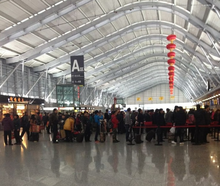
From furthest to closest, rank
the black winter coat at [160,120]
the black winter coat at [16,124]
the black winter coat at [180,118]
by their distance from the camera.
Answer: the black winter coat at [16,124]
the black winter coat at [160,120]
the black winter coat at [180,118]

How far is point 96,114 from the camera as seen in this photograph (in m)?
13.8

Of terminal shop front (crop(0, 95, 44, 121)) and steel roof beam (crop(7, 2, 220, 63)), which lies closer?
steel roof beam (crop(7, 2, 220, 63))

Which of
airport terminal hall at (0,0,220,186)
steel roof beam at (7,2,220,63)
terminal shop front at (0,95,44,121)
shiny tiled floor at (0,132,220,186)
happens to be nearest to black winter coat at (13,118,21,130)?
airport terminal hall at (0,0,220,186)

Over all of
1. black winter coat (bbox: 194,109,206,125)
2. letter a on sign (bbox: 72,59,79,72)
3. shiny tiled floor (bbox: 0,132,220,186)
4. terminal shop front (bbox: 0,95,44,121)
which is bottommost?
shiny tiled floor (bbox: 0,132,220,186)

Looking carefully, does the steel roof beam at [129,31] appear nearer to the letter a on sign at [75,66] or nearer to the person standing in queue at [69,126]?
the letter a on sign at [75,66]

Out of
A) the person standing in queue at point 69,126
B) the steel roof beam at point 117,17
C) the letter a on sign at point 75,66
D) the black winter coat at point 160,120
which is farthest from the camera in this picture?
the steel roof beam at point 117,17

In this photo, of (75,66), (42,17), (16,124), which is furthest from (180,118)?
(42,17)

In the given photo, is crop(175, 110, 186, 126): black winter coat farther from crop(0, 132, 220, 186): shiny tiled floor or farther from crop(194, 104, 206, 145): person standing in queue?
crop(0, 132, 220, 186): shiny tiled floor

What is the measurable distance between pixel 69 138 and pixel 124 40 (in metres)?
20.2

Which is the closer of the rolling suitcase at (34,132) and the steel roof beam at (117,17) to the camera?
the rolling suitcase at (34,132)

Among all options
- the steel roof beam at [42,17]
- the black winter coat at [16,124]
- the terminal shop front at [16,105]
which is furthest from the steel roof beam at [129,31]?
the black winter coat at [16,124]

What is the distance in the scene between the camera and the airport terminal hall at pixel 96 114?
6.43 m

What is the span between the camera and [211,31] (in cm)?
1845

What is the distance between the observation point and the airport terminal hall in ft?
21.1
